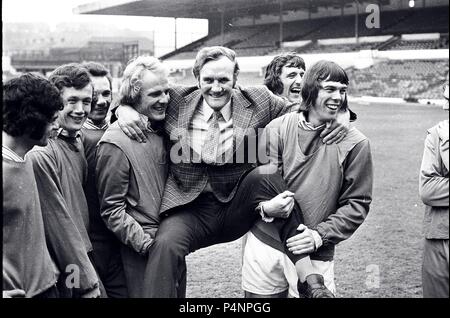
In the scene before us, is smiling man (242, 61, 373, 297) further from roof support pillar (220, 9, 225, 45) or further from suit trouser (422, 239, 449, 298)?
roof support pillar (220, 9, 225, 45)

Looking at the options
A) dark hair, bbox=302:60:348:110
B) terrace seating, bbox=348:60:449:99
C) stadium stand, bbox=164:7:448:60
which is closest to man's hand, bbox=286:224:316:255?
dark hair, bbox=302:60:348:110

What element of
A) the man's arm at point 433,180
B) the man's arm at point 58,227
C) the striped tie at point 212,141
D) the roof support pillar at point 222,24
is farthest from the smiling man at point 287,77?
the man's arm at point 58,227

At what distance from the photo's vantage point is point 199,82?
295cm

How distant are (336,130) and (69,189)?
1.43 metres

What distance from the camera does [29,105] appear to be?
2.38m

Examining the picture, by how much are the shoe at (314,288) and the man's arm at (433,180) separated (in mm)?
624

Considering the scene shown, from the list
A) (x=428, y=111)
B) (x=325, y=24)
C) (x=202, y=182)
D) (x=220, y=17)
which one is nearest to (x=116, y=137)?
(x=202, y=182)

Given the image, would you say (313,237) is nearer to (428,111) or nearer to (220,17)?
(220,17)

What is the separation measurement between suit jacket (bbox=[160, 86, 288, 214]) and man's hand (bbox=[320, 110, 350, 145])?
0.39m

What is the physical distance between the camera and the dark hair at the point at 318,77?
2.81 meters

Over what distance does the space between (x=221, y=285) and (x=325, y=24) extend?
37.8 ft

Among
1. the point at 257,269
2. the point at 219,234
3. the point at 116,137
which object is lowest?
the point at 257,269

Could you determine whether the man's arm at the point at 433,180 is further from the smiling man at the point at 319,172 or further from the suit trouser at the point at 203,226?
the suit trouser at the point at 203,226

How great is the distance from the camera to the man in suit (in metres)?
2.77
